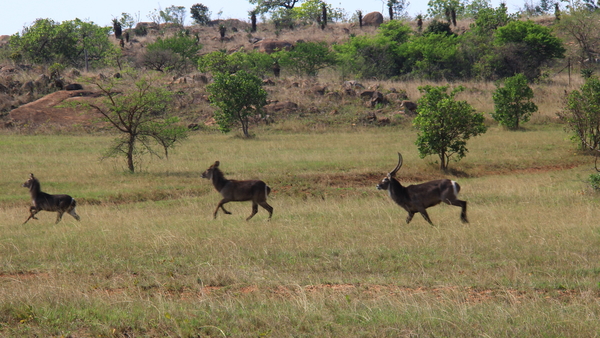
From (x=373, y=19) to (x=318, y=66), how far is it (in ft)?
109

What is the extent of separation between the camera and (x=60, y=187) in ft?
61.2

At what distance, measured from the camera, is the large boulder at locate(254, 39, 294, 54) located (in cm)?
6981

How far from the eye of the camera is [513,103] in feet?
114

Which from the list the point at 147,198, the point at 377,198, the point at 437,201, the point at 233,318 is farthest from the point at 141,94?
the point at 233,318

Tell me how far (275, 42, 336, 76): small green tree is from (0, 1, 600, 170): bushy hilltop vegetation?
108mm

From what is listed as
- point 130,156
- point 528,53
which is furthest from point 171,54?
point 130,156

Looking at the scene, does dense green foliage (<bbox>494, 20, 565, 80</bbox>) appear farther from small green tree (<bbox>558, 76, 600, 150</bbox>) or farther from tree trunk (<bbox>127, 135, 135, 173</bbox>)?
tree trunk (<bbox>127, 135, 135, 173</bbox>)

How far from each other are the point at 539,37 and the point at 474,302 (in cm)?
5316

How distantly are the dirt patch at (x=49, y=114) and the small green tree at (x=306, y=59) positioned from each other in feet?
79.4

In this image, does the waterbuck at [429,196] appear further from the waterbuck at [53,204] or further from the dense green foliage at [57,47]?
the dense green foliage at [57,47]

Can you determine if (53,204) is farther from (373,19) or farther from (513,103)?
(373,19)

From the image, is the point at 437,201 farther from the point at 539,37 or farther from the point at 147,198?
the point at 539,37

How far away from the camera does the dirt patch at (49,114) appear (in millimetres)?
36906

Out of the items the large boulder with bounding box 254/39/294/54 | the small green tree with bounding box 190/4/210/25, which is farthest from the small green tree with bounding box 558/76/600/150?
the small green tree with bounding box 190/4/210/25
